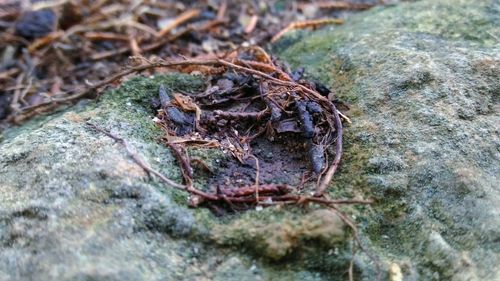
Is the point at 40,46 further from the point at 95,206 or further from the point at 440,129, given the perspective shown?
the point at 440,129

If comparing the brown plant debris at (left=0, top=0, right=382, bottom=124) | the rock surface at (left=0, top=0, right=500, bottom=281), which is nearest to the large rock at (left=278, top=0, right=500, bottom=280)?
the rock surface at (left=0, top=0, right=500, bottom=281)

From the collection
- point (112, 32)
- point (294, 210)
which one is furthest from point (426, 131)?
point (112, 32)

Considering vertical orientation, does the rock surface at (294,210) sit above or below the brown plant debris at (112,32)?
above

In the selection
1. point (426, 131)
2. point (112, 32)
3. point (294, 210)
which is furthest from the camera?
point (112, 32)

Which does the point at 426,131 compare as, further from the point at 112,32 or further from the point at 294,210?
the point at 112,32

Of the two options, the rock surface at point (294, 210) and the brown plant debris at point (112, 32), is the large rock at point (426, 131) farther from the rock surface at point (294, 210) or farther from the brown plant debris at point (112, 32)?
the brown plant debris at point (112, 32)

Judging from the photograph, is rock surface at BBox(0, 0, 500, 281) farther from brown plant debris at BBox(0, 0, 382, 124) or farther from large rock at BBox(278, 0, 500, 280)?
brown plant debris at BBox(0, 0, 382, 124)

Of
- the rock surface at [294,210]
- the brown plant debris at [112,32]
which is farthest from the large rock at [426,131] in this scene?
the brown plant debris at [112,32]
